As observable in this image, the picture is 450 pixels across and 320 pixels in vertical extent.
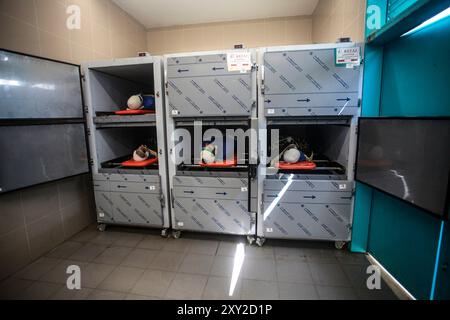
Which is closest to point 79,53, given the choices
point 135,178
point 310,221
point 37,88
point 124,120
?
point 37,88

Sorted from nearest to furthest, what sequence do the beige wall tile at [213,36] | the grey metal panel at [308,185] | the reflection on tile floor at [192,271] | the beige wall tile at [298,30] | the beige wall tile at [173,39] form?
the reflection on tile floor at [192,271], the grey metal panel at [308,185], the beige wall tile at [298,30], the beige wall tile at [213,36], the beige wall tile at [173,39]

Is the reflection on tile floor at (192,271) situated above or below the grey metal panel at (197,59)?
below

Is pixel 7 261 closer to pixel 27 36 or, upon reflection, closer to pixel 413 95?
pixel 27 36

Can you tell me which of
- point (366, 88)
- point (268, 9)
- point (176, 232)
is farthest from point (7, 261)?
point (268, 9)

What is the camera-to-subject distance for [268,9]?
2820 millimetres

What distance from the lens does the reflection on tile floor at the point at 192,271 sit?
142 centimetres

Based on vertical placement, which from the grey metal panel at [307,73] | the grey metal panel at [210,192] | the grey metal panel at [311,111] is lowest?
the grey metal panel at [210,192]

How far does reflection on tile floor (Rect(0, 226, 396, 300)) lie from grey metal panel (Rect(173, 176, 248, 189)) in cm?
57

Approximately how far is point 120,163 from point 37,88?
92 centimetres

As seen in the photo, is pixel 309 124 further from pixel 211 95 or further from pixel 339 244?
pixel 339 244

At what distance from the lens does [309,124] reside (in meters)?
1.78

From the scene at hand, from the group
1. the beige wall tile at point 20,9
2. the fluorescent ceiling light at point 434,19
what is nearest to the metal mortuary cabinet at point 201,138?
the fluorescent ceiling light at point 434,19

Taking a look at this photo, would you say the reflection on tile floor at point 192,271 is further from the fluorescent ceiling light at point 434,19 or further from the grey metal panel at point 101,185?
the fluorescent ceiling light at point 434,19

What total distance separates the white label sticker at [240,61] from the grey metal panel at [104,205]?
172 centimetres
